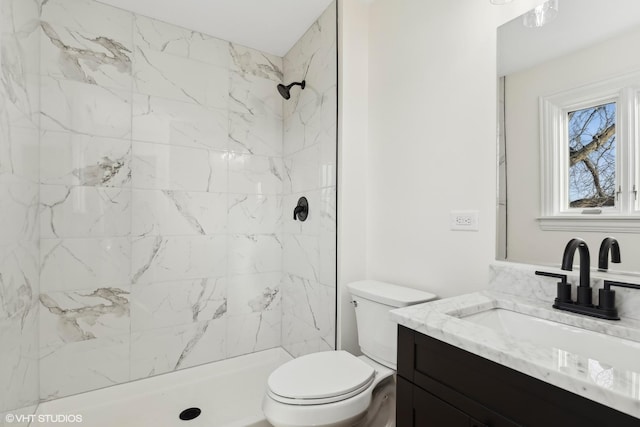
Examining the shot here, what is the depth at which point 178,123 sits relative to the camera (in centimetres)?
212

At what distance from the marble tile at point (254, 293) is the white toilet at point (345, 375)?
97cm

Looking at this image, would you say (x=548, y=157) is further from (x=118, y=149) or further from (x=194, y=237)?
(x=118, y=149)

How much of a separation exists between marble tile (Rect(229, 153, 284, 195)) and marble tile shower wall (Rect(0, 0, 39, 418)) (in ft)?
3.61

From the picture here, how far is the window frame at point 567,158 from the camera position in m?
0.94

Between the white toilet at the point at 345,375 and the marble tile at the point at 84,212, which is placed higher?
the marble tile at the point at 84,212

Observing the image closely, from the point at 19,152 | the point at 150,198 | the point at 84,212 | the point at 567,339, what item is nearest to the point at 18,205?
the point at 19,152

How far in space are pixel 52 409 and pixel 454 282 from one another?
2.25m

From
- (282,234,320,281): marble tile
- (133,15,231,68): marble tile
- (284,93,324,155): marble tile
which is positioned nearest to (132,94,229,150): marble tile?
(133,15,231,68): marble tile

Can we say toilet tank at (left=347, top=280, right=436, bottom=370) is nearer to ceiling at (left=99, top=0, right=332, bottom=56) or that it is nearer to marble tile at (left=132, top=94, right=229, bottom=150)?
marble tile at (left=132, top=94, right=229, bottom=150)

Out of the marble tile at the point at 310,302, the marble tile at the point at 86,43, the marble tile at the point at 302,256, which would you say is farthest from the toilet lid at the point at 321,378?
the marble tile at the point at 86,43

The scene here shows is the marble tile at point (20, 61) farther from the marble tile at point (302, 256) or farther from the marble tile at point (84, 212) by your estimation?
the marble tile at point (302, 256)

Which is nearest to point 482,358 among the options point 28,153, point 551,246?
point 551,246

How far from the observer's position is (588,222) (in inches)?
40.6

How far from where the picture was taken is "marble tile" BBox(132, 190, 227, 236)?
2.00 meters
